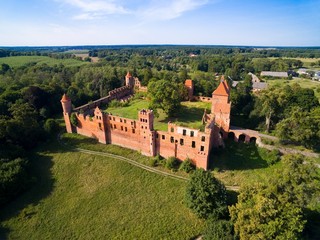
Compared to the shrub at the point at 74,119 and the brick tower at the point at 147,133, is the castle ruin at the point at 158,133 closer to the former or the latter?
the brick tower at the point at 147,133

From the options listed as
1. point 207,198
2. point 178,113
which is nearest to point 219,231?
point 207,198

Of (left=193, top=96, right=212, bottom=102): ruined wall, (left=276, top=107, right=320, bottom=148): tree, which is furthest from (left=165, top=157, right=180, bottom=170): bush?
(left=193, top=96, right=212, bottom=102): ruined wall

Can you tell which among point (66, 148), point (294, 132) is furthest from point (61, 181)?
point (294, 132)

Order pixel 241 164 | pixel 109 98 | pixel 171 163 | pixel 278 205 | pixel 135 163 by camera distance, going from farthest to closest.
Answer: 1. pixel 109 98
2. pixel 135 163
3. pixel 241 164
4. pixel 171 163
5. pixel 278 205

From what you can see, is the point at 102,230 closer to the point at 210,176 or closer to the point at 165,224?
the point at 165,224

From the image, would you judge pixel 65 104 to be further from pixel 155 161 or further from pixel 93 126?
pixel 155 161

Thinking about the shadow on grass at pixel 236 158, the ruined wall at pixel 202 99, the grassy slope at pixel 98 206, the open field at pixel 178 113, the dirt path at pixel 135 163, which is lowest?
the grassy slope at pixel 98 206

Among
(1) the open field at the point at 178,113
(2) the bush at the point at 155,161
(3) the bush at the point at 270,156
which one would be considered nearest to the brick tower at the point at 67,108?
(1) the open field at the point at 178,113
